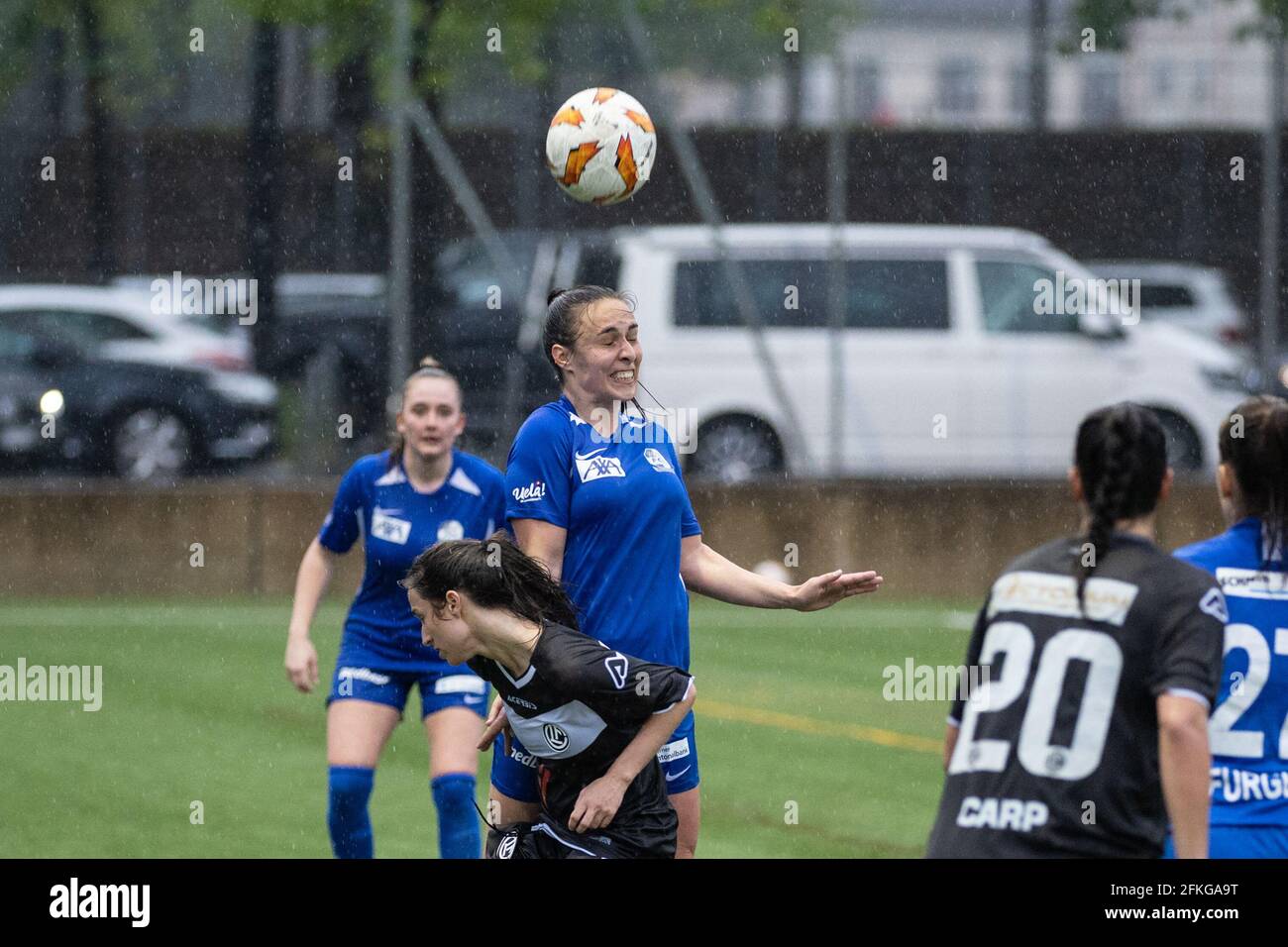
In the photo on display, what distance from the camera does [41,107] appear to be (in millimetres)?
16828

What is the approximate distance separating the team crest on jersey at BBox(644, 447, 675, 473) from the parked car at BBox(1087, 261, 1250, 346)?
1312 centimetres

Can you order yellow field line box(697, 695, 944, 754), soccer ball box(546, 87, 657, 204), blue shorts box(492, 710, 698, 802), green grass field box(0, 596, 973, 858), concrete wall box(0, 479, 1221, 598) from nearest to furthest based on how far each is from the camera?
blue shorts box(492, 710, 698, 802)
soccer ball box(546, 87, 657, 204)
green grass field box(0, 596, 973, 858)
yellow field line box(697, 695, 944, 754)
concrete wall box(0, 479, 1221, 598)

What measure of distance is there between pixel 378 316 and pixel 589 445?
12182 mm

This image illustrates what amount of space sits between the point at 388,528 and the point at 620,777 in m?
2.16

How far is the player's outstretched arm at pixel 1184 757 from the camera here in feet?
10.8

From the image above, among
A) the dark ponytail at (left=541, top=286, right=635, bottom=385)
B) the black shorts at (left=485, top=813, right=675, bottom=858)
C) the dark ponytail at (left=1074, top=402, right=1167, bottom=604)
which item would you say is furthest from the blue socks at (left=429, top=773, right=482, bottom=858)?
the dark ponytail at (left=1074, top=402, right=1167, bottom=604)

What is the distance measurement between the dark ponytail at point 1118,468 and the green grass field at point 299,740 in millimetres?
3703

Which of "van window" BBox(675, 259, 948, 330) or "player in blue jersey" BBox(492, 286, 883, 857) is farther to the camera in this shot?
"van window" BBox(675, 259, 948, 330)

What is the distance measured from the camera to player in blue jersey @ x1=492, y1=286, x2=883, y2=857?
471 centimetres

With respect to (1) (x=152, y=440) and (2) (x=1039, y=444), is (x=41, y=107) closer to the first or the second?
(1) (x=152, y=440)

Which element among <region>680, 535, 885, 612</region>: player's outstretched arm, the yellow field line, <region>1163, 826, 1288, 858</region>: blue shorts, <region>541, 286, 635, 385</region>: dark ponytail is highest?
<region>541, 286, 635, 385</region>: dark ponytail

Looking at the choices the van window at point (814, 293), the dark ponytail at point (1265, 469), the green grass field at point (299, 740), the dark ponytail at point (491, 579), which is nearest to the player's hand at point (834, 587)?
the dark ponytail at point (491, 579)

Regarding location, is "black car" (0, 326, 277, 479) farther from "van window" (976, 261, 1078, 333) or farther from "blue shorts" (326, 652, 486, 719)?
"blue shorts" (326, 652, 486, 719)
